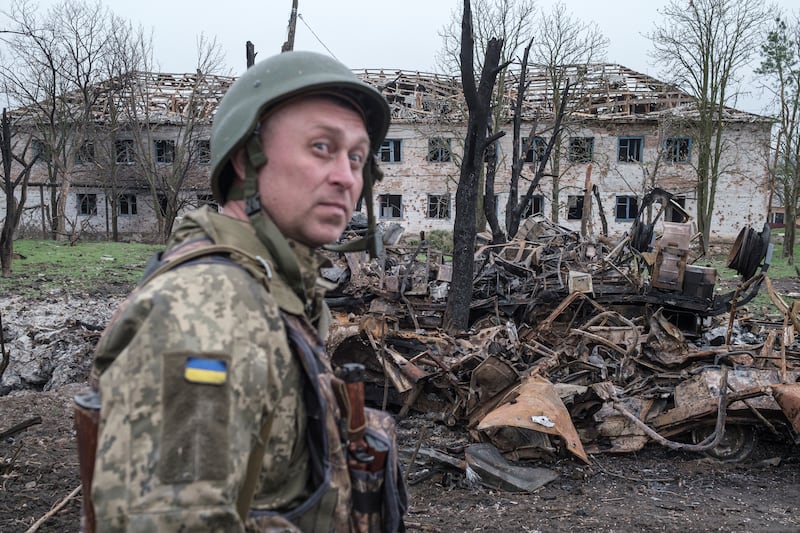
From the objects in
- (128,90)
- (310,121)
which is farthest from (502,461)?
(128,90)

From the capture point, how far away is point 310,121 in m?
1.52

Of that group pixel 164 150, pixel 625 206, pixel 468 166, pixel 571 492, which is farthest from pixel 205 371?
pixel 164 150

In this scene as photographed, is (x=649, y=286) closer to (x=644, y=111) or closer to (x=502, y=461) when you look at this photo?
(x=502, y=461)

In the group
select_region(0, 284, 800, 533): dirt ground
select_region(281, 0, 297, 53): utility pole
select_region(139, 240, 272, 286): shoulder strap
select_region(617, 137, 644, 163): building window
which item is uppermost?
select_region(281, 0, 297, 53): utility pole

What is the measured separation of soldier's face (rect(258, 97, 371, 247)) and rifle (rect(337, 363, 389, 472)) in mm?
337

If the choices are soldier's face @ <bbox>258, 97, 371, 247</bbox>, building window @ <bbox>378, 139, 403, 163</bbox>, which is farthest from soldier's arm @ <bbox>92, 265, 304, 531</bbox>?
building window @ <bbox>378, 139, 403, 163</bbox>

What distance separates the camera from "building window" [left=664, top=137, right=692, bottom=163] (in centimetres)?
3058

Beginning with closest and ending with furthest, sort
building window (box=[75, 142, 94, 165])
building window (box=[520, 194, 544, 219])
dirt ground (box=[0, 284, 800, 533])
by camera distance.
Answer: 1. dirt ground (box=[0, 284, 800, 533])
2. building window (box=[520, 194, 544, 219])
3. building window (box=[75, 142, 94, 165])

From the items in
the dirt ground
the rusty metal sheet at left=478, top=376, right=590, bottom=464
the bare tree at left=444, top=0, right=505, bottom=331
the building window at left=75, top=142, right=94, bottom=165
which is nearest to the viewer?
the dirt ground

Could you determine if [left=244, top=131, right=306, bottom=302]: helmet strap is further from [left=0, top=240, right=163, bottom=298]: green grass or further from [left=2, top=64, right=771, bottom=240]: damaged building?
[left=2, top=64, right=771, bottom=240]: damaged building

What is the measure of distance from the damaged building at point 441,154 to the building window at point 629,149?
49mm

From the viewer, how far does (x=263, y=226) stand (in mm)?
1465

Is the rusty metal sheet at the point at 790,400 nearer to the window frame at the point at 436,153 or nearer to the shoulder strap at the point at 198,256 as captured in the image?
the shoulder strap at the point at 198,256

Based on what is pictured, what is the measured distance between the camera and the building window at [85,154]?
32.4 m
